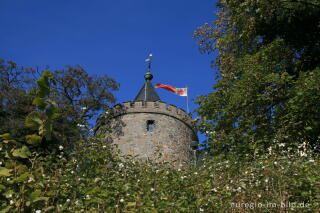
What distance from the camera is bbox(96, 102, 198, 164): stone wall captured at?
18719 millimetres

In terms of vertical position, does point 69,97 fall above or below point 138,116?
above

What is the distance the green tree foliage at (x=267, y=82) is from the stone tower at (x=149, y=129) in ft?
21.5

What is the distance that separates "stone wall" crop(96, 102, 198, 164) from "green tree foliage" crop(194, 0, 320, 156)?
21.5ft

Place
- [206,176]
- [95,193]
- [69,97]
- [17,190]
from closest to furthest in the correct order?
1. [17,190]
2. [95,193]
3. [206,176]
4. [69,97]

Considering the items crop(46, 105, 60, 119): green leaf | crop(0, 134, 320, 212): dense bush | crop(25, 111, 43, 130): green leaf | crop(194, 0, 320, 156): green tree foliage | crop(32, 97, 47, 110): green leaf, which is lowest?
crop(0, 134, 320, 212): dense bush

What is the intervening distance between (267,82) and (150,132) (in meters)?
9.75

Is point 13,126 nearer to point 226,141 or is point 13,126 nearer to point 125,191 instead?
point 226,141

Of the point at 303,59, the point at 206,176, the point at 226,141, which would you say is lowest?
the point at 206,176

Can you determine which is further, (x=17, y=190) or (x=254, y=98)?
(x=254, y=98)

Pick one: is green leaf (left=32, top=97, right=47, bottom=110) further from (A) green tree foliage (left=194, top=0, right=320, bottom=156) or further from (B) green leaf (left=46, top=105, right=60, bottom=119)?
(A) green tree foliage (left=194, top=0, right=320, bottom=156)

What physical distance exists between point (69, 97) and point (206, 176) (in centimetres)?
2015

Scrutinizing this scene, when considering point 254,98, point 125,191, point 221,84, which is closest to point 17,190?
point 125,191

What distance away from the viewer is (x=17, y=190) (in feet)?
11.9

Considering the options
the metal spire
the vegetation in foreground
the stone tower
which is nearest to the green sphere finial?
the metal spire
